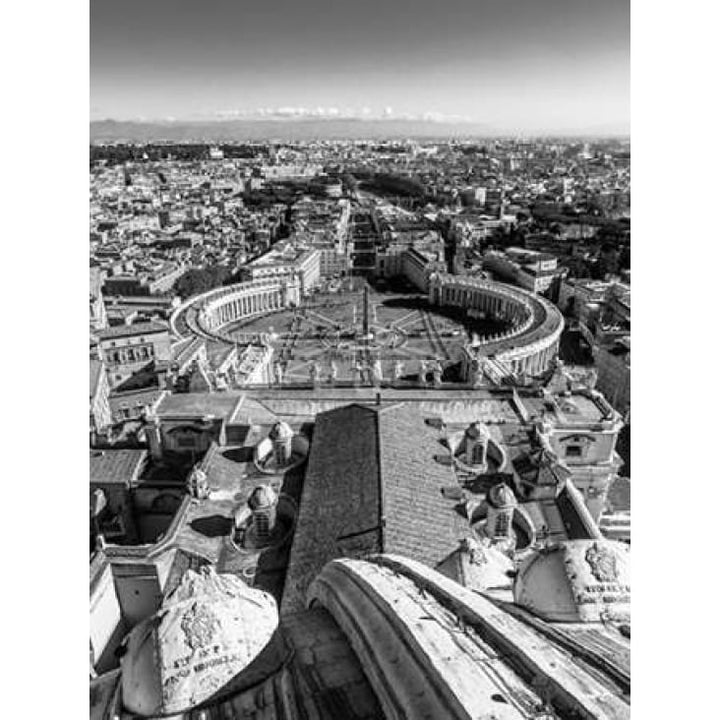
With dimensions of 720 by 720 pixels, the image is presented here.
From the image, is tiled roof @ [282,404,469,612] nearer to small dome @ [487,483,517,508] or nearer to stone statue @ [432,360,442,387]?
small dome @ [487,483,517,508]

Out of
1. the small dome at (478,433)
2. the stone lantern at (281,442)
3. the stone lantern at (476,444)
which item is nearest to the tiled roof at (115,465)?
the stone lantern at (281,442)

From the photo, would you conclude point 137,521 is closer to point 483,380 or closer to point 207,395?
point 207,395

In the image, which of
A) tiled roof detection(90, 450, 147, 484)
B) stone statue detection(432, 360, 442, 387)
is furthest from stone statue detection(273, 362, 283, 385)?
tiled roof detection(90, 450, 147, 484)

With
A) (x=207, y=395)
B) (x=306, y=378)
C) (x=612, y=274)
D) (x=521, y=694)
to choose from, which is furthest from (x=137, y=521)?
(x=612, y=274)

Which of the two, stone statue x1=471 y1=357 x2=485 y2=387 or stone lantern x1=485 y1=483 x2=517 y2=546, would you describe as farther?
stone statue x1=471 y1=357 x2=485 y2=387

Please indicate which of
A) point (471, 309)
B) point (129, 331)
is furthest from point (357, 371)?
point (471, 309)

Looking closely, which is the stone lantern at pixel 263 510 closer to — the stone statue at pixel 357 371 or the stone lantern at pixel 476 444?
the stone lantern at pixel 476 444
